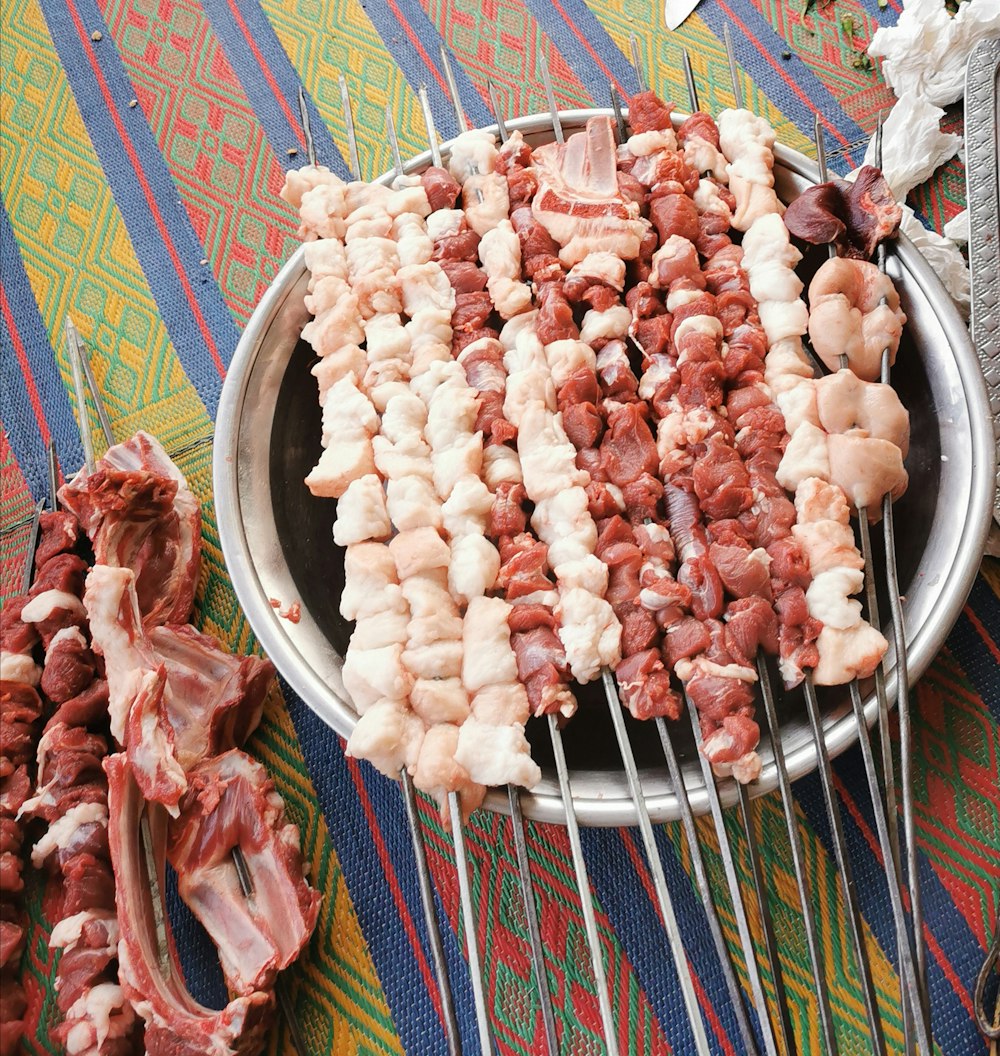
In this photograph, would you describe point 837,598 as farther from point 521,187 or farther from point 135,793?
point 135,793

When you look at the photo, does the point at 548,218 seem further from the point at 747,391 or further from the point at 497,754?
the point at 497,754

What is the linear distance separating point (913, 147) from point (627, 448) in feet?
6.13

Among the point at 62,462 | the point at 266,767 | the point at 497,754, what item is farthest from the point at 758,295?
the point at 62,462

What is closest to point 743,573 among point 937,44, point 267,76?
point 937,44

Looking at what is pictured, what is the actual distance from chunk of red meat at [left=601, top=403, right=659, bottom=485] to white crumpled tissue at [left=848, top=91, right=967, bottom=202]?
1.65 m

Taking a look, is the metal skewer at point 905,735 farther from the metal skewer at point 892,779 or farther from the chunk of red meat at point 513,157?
the chunk of red meat at point 513,157

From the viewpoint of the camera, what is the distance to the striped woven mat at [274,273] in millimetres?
2256

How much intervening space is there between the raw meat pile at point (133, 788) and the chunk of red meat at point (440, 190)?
120cm

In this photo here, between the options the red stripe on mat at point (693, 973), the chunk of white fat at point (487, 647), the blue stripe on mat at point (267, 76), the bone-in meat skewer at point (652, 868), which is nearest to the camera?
the bone-in meat skewer at point (652, 868)

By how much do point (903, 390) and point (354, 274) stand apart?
1604 millimetres

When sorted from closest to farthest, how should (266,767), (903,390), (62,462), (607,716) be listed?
(607,716) → (903,390) → (266,767) → (62,462)

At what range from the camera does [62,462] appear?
9.89ft

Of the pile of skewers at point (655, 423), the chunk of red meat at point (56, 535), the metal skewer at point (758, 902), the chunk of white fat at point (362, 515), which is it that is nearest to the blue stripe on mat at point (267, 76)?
the pile of skewers at point (655, 423)

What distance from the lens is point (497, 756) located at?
1870mm
